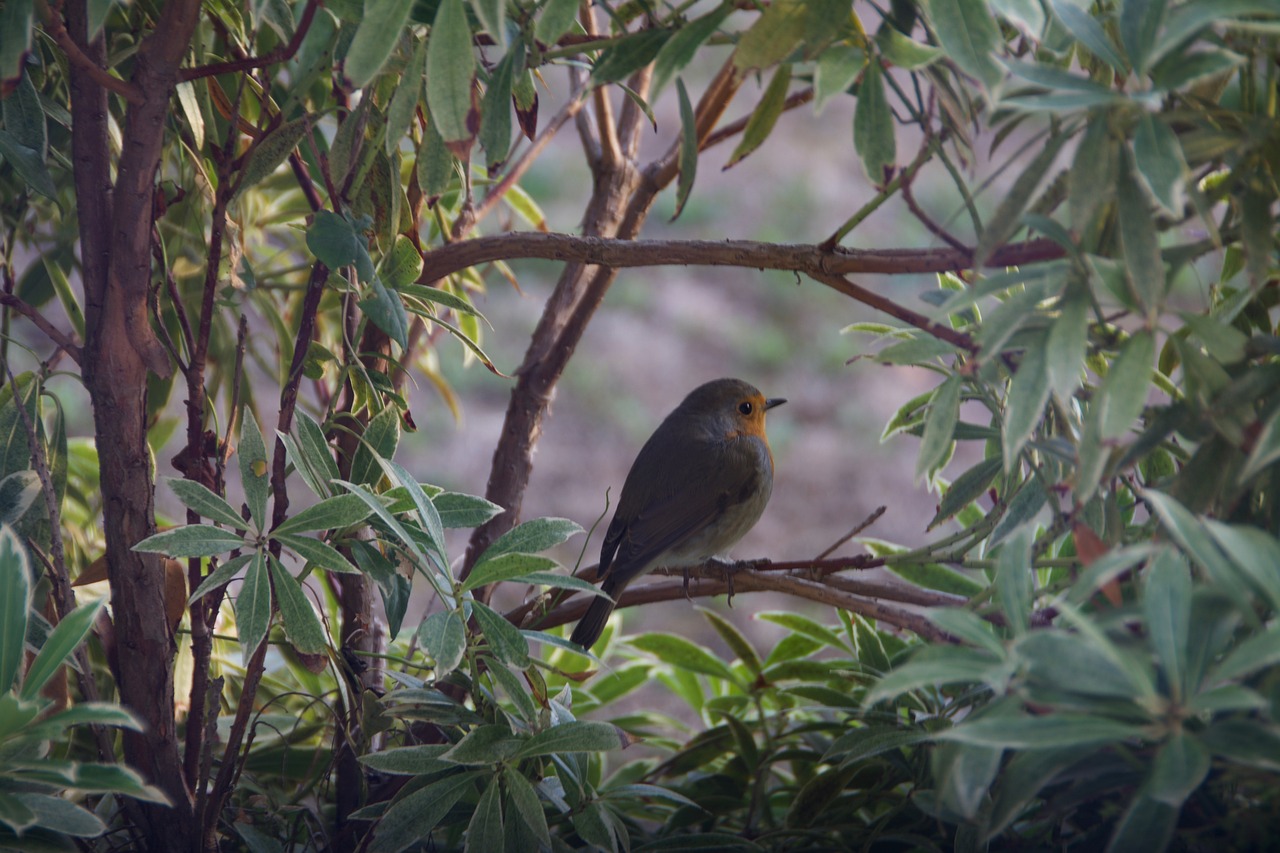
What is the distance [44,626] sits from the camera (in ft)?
3.15

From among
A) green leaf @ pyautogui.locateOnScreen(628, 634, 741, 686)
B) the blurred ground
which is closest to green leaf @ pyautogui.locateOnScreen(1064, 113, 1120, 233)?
green leaf @ pyautogui.locateOnScreen(628, 634, 741, 686)

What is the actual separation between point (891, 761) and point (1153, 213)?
29.5 inches

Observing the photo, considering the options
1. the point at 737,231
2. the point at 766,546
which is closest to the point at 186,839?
A: the point at 766,546

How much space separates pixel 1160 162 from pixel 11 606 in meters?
0.87

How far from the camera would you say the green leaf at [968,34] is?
2.20 feet

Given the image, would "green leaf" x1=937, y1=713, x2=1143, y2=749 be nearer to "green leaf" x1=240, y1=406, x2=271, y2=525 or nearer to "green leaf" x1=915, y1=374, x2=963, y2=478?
"green leaf" x1=915, y1=374, x2=963, y2=478

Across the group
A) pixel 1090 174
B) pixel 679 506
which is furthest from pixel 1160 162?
pixel 679 506

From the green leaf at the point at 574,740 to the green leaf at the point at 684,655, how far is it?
21.4 inches

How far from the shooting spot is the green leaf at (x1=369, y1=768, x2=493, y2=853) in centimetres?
99

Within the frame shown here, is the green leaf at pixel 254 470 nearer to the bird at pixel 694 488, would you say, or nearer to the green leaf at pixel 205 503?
the green leaf at pixel 205 503

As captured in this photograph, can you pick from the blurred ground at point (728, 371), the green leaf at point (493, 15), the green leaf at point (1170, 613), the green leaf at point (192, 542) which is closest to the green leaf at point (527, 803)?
the green leaf at point (192, 542)

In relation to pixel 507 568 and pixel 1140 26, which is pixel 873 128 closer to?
pixel 1140 26

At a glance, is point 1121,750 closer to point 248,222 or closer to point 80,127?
point 80,127

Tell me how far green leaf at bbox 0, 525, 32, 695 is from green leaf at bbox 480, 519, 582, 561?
0.39m
